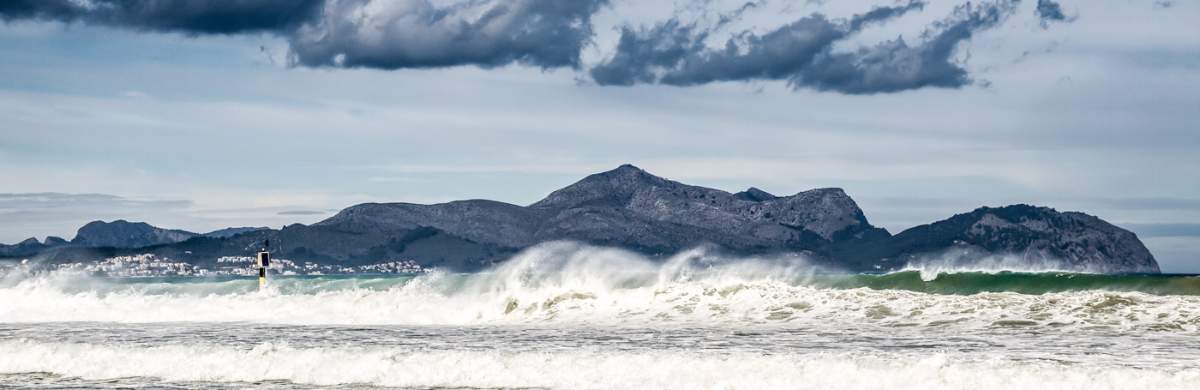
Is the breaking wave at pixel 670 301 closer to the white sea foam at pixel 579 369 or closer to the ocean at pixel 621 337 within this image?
the ocean at pixel 621 337

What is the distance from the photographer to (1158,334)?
25.9 meters

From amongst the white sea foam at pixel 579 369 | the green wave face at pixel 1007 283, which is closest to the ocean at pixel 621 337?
the white sea foam at pixel 579 369

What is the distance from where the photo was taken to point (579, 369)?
2103 cm

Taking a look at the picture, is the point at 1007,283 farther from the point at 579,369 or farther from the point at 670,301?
the point at 579,369

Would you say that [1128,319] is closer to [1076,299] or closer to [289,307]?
[1076,299]

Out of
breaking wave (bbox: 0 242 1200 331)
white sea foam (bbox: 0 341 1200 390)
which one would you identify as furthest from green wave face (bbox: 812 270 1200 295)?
white sea foam (bbox: 0 341 1200 390)

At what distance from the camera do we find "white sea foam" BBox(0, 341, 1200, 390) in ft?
61.1

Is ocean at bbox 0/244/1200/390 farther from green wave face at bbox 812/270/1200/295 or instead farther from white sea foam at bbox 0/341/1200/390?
green wave face at bbox 812/270/1200/295

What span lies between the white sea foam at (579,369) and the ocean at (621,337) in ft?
0.15

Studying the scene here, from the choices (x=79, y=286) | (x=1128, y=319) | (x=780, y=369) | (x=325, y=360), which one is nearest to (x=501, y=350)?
(x=325, y=360)

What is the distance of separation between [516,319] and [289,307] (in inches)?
437

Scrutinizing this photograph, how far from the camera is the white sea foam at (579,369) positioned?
18625mm

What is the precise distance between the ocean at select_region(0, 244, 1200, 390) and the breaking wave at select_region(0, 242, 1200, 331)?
0.38 ft

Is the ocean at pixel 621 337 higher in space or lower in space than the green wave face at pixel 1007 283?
lower
